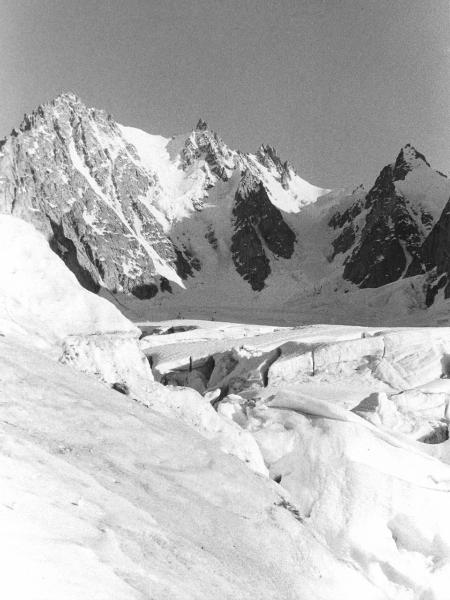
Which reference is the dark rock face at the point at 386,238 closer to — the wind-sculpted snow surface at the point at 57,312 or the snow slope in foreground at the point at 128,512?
the wind-sculpted snow surface at the point at 57,312

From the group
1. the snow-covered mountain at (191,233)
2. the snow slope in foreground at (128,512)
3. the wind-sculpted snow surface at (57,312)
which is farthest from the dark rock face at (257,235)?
the snow slope in foreground at (128,512)

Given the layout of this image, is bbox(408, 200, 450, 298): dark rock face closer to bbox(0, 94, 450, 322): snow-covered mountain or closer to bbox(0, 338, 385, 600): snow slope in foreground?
bbox(0, 94, 450, 322): snow-covered mountain

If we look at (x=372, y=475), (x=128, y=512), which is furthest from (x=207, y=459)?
(x=372, y=475)

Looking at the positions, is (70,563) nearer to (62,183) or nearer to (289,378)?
(289,378)

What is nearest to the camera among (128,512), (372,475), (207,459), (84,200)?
(128,512)

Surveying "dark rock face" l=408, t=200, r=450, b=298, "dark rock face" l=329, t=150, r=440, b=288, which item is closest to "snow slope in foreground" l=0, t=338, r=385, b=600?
"dark rock face" l=408, t=200, r=450, b=298

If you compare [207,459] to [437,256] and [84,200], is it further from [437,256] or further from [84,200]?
[84,200]
